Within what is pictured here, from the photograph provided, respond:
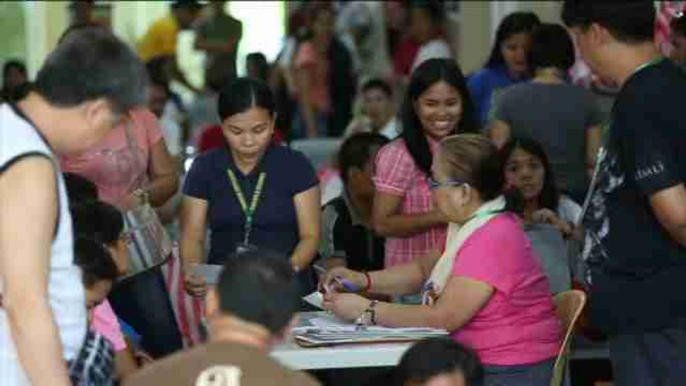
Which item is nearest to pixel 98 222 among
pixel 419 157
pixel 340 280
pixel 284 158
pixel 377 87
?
pixel 340 280

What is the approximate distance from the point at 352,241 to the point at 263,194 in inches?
39.9

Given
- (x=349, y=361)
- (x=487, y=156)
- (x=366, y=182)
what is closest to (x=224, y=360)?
(x=349, y=361)

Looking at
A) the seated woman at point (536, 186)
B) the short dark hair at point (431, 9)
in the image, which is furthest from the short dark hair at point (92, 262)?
the short dark hair at point (431, 9)

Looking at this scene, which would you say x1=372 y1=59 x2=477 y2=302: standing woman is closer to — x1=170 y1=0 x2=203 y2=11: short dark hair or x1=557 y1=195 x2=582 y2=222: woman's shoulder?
x1=557 y1=195 x2=582 y2=222: woman's shoulder

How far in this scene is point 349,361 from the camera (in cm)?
563

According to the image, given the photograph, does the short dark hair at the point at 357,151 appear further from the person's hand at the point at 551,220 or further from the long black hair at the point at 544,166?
the person's hand at the point at 551,220

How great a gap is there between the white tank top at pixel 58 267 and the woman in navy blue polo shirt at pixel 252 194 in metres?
2.21

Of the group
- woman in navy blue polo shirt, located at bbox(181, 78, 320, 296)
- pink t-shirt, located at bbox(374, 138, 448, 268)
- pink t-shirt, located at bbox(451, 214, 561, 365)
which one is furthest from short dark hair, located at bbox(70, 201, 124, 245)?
pink t-shirt, located at bbox(374, 138, 448, 268)

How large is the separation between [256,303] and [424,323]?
77.0 inches

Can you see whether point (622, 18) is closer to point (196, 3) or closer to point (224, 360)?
point (224, 360)

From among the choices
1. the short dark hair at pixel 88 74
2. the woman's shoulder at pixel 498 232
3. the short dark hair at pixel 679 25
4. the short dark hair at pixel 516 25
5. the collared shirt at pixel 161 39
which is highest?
the short dark hair at pixel 88 74

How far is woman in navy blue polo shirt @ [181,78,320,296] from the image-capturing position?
22.6 feet

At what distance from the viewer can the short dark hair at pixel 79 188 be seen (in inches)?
243

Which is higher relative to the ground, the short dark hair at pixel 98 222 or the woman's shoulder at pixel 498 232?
the short dark hair at pixel 98 222
